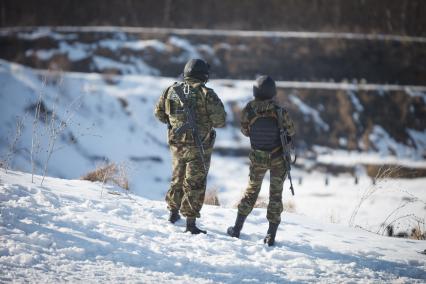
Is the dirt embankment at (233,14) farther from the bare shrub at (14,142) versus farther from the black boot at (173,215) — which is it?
the black boot at (173,215)

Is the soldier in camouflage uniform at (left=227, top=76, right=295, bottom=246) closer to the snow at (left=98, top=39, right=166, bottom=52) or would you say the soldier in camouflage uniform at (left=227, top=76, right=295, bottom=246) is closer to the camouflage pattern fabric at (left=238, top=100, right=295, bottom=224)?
the camouflage pattern fabric at (left=238, top=100, right=295, bottom=224)

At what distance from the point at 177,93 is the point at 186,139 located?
1.77 feet

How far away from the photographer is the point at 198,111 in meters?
4.50

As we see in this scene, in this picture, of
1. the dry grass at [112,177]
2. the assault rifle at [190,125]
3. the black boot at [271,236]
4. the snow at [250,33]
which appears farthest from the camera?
the snow at [250,33]

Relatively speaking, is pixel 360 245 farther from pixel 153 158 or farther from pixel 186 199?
pixel 153 158

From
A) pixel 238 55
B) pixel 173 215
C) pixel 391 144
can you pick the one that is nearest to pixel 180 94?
pixel 173 215

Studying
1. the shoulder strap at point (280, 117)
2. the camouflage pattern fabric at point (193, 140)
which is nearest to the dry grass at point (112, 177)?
the camouflage pattern fabric at point (193, 140)

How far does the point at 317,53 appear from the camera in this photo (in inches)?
1123

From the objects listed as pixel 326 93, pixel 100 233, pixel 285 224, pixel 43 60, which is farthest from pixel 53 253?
pixel 43 60

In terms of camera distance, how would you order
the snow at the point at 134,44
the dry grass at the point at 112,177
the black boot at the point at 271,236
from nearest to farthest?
the black boot at the point at 271,236 < the dry grass at the point at 112,177 < the snow at the point at 134,44

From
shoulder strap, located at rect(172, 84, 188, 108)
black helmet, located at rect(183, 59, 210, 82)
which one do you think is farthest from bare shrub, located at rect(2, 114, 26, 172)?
black helmet, located at rect(183, 59, 210, 82)

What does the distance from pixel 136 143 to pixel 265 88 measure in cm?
1740

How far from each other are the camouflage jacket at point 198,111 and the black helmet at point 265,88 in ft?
1.44

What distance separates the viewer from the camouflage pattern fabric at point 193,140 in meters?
4.45
